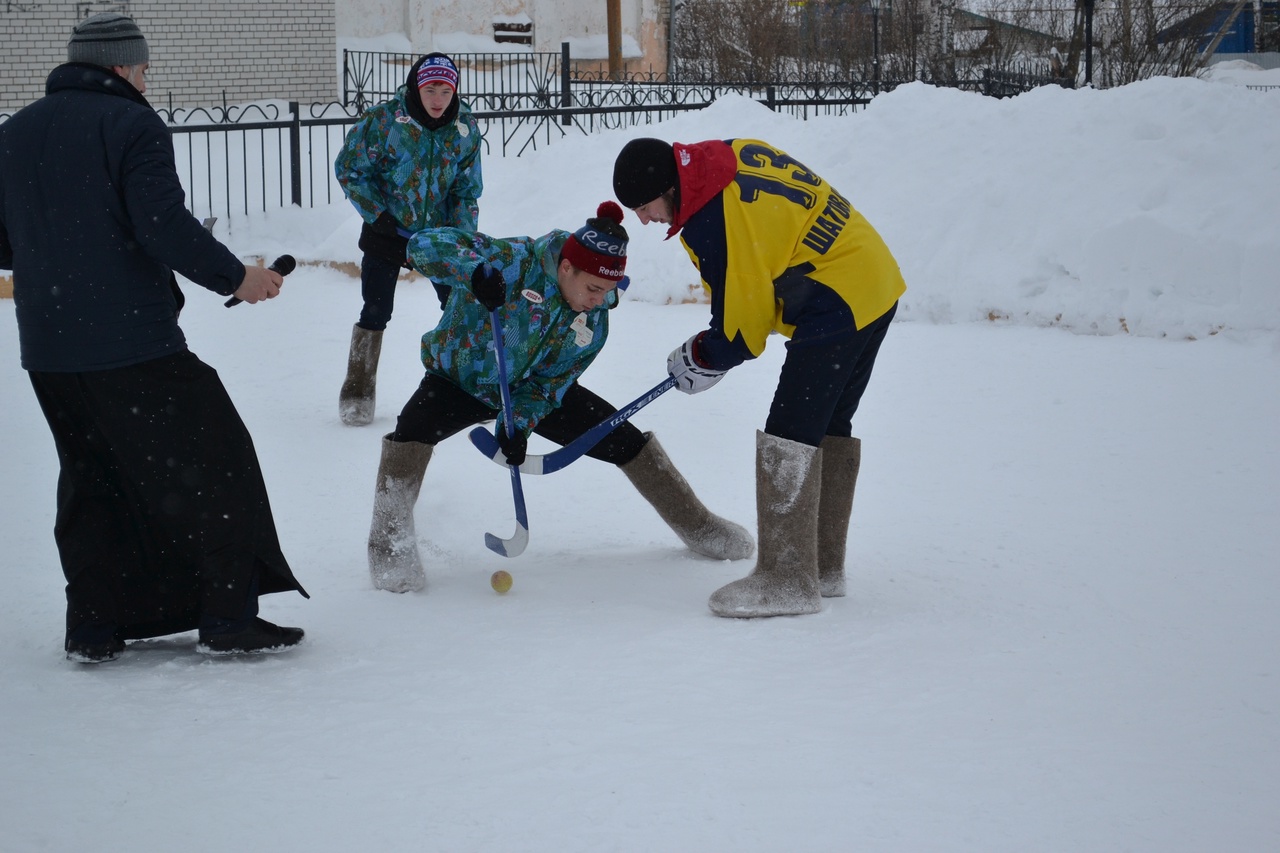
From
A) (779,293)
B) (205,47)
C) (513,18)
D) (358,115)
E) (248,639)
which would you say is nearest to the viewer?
(248,639)

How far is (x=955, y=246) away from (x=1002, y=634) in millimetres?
4694

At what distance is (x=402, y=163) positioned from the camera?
5.12 metres

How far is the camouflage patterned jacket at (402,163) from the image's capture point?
16.8 feet

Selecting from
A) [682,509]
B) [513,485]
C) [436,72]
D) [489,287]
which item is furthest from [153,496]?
[436,72]

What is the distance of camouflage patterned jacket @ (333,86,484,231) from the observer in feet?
16.8

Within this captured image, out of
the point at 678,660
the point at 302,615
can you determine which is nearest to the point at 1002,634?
the point at 678,660

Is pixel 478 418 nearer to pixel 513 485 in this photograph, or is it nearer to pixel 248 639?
pixel 513 485

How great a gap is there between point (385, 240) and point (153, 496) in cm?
258

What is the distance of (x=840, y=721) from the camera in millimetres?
2664

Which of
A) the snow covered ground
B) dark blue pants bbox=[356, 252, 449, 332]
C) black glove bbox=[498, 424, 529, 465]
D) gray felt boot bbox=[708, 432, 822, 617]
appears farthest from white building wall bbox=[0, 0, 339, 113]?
gray felt boot bbox=[708, 432, 822, 617]

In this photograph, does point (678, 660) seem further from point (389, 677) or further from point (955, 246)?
point (955, 246)

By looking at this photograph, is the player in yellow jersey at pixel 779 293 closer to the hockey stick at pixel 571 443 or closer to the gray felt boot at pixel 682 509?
the hockey stick at pixel 571 443

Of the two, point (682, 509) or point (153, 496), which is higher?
point (153, 496)

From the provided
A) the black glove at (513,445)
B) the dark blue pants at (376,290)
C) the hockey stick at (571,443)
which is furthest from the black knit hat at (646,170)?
the dark blue pants at (376,290)
